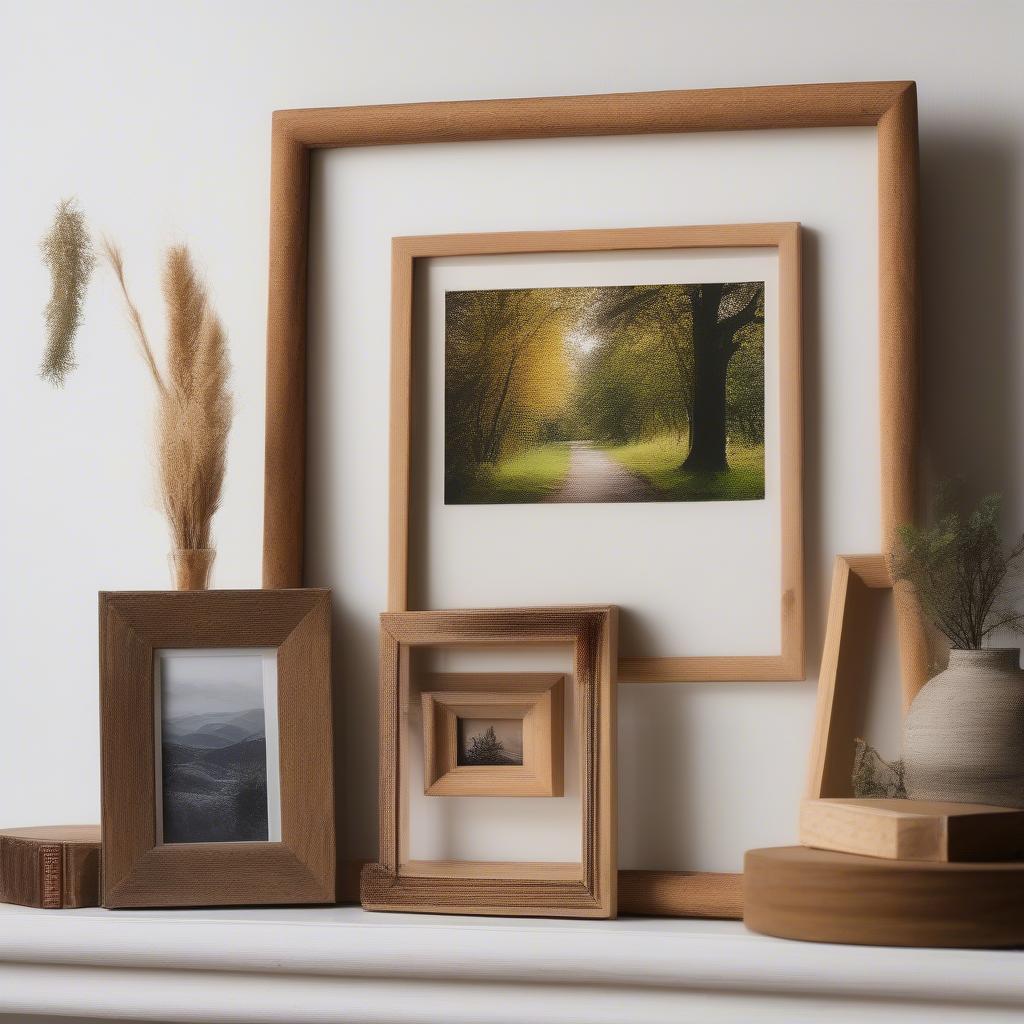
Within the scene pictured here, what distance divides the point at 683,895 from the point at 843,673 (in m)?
0.19

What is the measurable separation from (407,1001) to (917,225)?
62 cm

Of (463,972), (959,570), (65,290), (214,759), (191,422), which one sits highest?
(65,290)

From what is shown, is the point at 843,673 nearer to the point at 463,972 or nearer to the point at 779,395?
the point at 779,395

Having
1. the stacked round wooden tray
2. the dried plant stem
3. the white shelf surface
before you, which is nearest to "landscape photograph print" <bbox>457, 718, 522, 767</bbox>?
the white shelf surface

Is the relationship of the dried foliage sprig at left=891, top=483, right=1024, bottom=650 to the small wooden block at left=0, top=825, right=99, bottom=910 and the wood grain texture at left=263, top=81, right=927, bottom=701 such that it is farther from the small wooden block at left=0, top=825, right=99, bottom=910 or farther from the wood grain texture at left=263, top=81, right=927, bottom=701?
the small wooden block at left=0, top=825, right=99, bottom=910

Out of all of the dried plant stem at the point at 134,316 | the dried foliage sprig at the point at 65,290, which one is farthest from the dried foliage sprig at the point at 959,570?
the dried foliage sprig at the point at 65,290

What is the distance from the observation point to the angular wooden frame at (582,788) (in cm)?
84

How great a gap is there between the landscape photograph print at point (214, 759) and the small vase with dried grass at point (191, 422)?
77 millimetres

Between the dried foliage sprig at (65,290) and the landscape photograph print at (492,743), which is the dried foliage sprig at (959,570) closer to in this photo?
the landscape photograph print at (492,743)

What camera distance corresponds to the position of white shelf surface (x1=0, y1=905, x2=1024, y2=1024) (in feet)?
2.29

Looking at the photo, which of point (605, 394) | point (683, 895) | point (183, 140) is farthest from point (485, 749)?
point (183, 140)

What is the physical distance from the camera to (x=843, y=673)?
85cm

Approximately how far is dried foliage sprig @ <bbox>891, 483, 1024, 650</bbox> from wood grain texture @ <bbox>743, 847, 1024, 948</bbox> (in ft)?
0.54

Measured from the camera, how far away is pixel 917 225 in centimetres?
88
